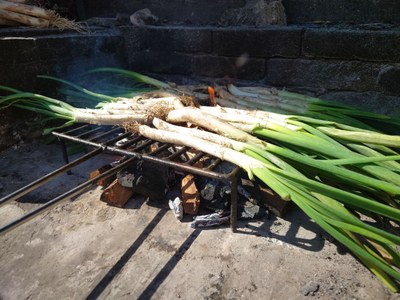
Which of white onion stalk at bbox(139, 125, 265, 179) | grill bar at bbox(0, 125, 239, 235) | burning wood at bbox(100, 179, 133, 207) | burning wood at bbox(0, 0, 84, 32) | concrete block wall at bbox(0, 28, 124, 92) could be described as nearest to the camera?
grill bar at bbox(0, 125, 239, 235)

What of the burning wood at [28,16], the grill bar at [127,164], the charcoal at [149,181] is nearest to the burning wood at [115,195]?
the charcoal at [149,181]

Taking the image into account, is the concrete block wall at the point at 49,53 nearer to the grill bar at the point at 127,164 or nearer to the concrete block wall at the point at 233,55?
the concrete block wall at the point at 233,55

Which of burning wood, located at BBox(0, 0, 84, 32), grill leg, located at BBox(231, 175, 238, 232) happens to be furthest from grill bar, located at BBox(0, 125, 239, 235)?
burning wood, located at BBox(0, 0, 84, 32)

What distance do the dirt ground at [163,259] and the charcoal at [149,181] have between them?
0.10 meters

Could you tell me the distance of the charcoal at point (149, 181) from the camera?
237 centimetres

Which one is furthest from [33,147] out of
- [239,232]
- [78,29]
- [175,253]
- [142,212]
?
[239,232]

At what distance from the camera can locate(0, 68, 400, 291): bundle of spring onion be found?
157cm

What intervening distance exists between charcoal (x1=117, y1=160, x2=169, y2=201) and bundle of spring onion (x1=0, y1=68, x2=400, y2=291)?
0.25 m

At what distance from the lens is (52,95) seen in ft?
11.2

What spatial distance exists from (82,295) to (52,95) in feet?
7.88

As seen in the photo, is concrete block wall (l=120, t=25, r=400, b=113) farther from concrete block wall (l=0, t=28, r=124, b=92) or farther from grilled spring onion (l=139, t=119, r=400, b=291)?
grilled spring onion (l=139, t=119, r=400, b=291)

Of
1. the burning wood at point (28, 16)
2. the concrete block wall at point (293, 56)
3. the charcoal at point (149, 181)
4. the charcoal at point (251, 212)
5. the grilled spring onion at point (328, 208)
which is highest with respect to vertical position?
the burning wood at point (28, 16)

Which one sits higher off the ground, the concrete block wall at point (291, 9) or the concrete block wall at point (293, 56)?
the concrete block wall at point (291, 9)

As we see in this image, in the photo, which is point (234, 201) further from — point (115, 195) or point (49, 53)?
point (49, 53)
